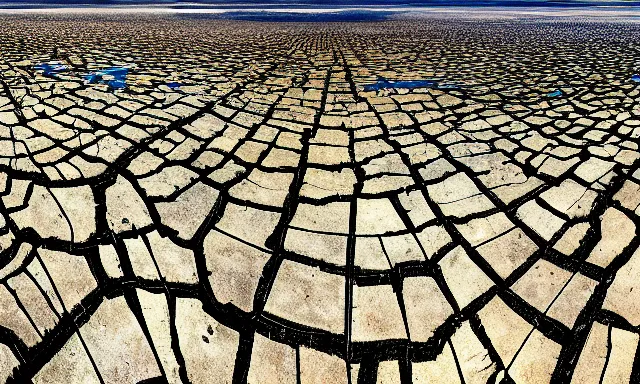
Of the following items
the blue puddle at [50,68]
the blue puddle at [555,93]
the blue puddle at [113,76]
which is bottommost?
the blue puddle at [555,93]

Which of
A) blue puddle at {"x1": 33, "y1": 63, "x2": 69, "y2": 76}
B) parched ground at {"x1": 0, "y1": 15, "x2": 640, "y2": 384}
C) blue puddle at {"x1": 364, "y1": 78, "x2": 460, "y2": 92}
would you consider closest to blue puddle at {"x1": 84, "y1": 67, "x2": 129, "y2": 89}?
blue puddle at {"x1": 33, "y1": 63, "x2": 69, "y2": 76}

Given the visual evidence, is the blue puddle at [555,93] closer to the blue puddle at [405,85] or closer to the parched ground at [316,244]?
the parched ground at [316,244]

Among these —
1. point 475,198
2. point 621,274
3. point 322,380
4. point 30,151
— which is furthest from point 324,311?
point 30,151

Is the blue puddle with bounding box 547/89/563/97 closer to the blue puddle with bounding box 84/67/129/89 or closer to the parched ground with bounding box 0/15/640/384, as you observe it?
the parched ground with bounding box 0/15/640/384

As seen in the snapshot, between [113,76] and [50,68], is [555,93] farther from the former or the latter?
[50,68]

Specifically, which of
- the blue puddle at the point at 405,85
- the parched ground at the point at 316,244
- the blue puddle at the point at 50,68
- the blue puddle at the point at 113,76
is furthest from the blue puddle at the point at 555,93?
the blue puddle at the point at 50,68

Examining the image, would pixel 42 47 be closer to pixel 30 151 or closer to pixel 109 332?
pixel 30 151

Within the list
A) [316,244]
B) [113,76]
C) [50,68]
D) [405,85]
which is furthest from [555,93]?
[50,68]

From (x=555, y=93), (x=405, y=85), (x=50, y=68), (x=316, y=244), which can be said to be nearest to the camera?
(x=316, y=244)
